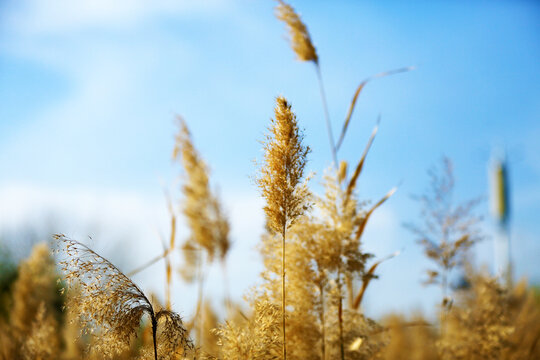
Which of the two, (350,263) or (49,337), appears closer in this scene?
(350,263)

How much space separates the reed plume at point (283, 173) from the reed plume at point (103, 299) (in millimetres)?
716

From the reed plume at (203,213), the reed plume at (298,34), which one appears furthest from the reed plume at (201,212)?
the reed plume at (298,34)

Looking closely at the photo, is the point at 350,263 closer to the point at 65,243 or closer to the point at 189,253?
the point at 65,243

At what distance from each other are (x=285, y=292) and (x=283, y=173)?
0.85m

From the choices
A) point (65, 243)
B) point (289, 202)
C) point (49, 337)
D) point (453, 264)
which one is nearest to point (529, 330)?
point (453, 264)

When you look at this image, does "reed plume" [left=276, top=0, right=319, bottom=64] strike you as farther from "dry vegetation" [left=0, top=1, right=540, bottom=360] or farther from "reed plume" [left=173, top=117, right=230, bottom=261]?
"reed plume" [left=173, top=117, right=230, bottom=261]

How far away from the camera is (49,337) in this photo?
3.92 m

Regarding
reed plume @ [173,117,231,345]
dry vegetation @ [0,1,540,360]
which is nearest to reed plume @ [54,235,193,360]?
dry vegetation @ [0,1,540,360]

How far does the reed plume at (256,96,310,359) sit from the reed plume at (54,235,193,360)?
0.72m

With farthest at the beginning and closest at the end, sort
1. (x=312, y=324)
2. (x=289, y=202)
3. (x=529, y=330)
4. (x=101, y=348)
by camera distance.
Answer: (x=529, y=330) < (x=312, y=324) < (x=289, y=202) < (x=101, y=348)

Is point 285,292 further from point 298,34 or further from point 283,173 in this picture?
point 298,34

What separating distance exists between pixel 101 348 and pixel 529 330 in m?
6.13

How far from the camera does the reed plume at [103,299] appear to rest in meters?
2.08

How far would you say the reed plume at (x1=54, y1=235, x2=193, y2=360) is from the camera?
208cm
